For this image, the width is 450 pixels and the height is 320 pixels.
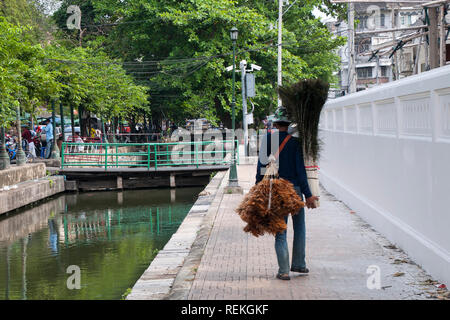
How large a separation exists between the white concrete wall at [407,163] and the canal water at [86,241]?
14.6 feet

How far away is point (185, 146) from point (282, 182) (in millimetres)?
23927

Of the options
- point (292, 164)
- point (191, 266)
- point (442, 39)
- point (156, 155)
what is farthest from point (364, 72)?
point (292, 164)

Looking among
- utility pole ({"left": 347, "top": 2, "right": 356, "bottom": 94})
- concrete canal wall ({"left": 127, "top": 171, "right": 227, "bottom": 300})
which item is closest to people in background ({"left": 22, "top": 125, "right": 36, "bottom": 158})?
utility pole ({"left": 347, "top": 2, "right": 356, "bottom": 94})

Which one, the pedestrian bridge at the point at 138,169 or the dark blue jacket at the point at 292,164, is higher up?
the dark blue jacket at the point at 292,164

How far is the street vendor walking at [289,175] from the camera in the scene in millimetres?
7176

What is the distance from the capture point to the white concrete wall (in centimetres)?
720

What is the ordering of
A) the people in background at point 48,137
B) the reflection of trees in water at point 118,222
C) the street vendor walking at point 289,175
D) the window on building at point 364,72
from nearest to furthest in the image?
the street vendor walking at point 289,175 → the reflection of trees in water at point 118,222 → the people in background at point 48,137 → the window on building at point 364,72

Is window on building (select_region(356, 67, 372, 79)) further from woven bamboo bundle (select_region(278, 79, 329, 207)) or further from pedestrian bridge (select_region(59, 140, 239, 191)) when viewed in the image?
woven bamboo bundle (select_region(278, 79, 329, 207))

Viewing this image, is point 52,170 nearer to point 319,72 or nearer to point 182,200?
point 182,200

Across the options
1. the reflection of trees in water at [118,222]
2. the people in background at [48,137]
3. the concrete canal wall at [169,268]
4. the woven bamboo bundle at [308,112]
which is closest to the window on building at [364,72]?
the people in background at [48,137]

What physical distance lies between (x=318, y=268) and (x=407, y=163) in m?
2.03

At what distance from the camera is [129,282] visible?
11602 mm

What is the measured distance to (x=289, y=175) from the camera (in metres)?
7.30

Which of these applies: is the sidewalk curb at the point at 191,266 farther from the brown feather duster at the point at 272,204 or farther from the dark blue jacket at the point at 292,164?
the dark blue jacket at the point at 292,164
